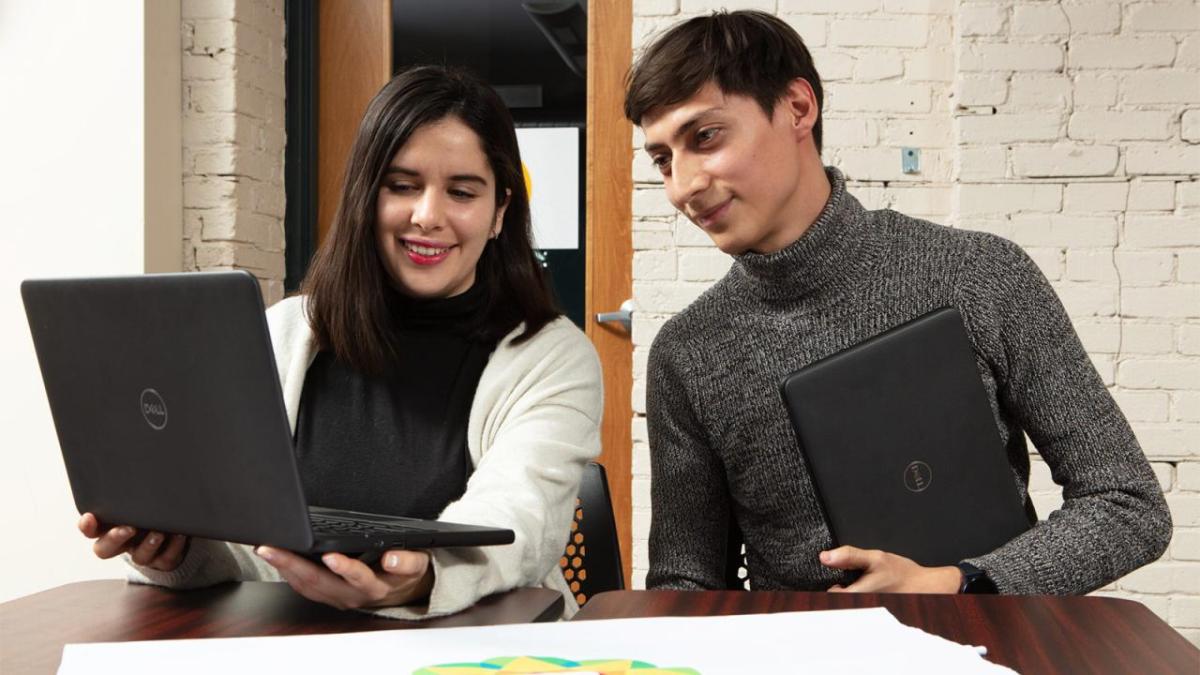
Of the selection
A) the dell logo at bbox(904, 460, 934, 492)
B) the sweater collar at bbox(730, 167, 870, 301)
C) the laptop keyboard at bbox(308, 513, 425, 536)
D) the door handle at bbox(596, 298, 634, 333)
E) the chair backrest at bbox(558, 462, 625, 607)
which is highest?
the sweater collar at bbox(730, 167, 870, 301)

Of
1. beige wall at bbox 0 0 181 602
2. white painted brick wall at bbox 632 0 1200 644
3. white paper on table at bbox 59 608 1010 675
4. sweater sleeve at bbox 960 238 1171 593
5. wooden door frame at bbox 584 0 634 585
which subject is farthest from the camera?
wooden door frame at bbox 584 0 634 585

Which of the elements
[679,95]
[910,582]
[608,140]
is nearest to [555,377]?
[679,95]

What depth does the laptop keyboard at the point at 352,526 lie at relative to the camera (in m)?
0.81

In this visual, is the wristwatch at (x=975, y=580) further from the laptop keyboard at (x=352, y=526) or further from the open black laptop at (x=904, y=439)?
the laptop keyboard at (x=352, y=526)

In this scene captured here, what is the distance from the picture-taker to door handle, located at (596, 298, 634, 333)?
8.40 ft

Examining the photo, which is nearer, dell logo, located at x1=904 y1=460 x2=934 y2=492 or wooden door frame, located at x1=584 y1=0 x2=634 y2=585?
dell logo, located at x1=904 y1=460 x2=934 y2=492

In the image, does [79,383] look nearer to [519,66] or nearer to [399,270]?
[399,270]

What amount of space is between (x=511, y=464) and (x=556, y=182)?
1654mm

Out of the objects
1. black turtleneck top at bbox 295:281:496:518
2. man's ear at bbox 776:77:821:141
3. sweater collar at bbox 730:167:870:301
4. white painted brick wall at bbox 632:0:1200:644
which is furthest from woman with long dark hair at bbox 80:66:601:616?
white painted brick wall at bbox 632:0:1200:644

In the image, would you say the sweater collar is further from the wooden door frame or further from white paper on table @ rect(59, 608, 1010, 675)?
the wooden door frame

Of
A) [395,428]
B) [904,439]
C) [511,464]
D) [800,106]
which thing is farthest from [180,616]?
[800,106]

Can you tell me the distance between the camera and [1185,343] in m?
2.27

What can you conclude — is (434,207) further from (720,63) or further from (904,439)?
(904,439)

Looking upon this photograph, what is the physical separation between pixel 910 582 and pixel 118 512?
0.64 meters
